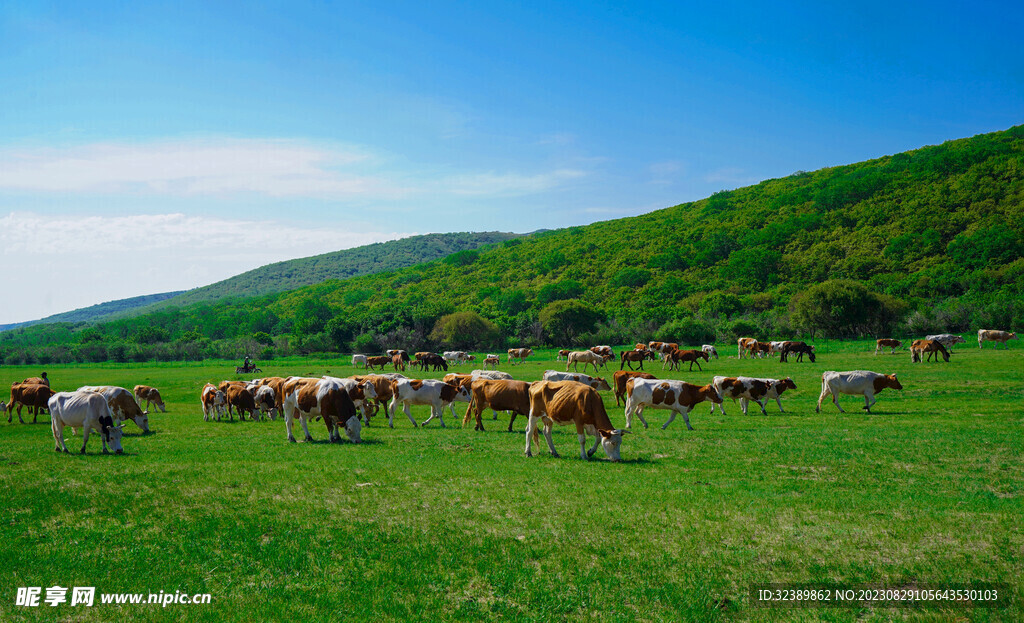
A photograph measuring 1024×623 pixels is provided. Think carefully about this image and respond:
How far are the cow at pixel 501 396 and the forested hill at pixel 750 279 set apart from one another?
53.1 m

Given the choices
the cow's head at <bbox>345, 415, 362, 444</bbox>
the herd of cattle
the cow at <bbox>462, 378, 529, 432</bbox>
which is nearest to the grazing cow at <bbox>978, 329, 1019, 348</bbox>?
the herd of cattle

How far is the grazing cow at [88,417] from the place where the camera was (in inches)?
621

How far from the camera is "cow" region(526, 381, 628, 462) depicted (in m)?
14.2

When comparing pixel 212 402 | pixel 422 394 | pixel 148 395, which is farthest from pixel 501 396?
pixel 148 395

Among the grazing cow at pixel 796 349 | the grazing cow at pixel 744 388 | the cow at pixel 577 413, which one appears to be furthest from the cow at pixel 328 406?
the grazing cow at pixel 796 349

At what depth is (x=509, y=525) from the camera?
9031 mm

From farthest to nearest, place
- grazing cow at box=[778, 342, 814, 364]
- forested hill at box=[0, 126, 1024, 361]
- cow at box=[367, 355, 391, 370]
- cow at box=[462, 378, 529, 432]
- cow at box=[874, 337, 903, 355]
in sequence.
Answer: forested hill at box=[0, 126, 1024, 361] → cow at box=[367, 355, 391, 370] → cow at box=[874, 337, 903, 355] → grazing cow at box=[778, 342, 814, 364] → cow at box=[462, 378, 529, 432]

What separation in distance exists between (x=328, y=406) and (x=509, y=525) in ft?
34.6

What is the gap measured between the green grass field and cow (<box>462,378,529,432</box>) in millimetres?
2681

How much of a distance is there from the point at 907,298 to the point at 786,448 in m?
76.3

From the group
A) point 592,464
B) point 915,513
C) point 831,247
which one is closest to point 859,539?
point 915,513

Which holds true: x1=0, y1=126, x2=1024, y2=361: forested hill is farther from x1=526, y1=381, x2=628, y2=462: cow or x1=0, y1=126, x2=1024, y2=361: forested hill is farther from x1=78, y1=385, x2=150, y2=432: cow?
x1=78, y1=385, x2=150, y2=432: cow

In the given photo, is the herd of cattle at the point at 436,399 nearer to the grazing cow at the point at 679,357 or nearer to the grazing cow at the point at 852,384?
the grazing cow at the point at 852,384

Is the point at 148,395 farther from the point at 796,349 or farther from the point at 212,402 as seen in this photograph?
the point at 796,349
